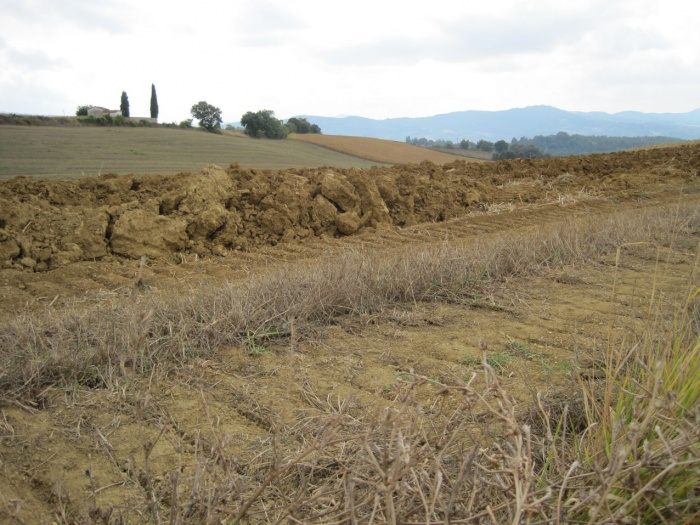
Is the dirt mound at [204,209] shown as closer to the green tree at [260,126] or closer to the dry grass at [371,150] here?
the dry grass at [371,150]

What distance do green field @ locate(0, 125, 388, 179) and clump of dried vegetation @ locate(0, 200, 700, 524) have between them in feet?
27.3

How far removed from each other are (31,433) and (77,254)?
467 centimetres

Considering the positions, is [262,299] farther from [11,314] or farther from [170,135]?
[170,135]

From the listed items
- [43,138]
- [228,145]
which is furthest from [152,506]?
[228,145]

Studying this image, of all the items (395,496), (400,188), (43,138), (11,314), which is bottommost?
(11,314)

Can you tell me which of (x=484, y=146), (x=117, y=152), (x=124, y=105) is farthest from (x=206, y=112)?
(x=484, y=146)

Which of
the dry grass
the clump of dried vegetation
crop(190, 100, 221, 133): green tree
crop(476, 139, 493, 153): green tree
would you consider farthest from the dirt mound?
crop(476, 139, 493, 153): green tree

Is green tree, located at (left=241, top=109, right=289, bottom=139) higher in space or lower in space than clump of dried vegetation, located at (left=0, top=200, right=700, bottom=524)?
higher

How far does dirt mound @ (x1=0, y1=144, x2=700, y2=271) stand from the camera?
270 inches

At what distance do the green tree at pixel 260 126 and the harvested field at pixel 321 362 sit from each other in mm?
22425

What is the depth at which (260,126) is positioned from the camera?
30.8m

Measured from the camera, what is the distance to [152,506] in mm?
1630

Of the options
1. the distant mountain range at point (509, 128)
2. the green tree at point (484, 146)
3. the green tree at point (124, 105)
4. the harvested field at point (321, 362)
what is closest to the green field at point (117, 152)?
the harvested field at point (321, 362)

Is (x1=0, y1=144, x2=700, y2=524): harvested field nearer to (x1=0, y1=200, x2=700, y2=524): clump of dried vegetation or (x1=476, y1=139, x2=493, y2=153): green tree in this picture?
(x1=0, y1=200, x2=700, y2=524): clump of dried vegetation
